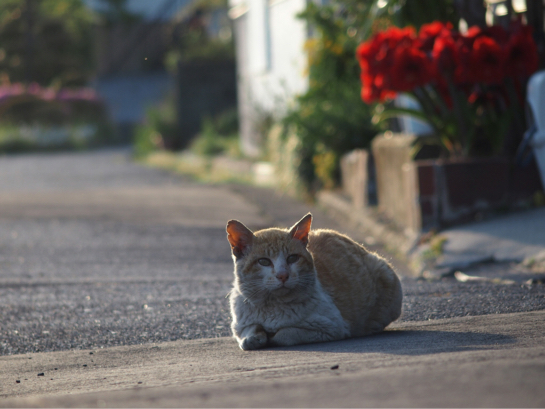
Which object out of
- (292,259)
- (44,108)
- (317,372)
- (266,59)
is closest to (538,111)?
(292,259)

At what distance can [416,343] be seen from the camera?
3236mm

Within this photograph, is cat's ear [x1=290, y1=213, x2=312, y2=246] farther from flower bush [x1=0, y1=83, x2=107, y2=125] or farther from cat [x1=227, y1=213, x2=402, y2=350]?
flower bush [x1=0, y1=83, x2=107, y2=125]

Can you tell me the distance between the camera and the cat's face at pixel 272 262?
10.8ft

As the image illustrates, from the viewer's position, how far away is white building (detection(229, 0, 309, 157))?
1233 centimetres

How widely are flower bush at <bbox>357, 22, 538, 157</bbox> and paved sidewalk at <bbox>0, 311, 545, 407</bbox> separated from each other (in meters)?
2.95

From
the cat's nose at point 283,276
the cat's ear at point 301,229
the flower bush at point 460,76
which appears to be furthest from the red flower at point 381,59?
the cat's nose at point 283,276

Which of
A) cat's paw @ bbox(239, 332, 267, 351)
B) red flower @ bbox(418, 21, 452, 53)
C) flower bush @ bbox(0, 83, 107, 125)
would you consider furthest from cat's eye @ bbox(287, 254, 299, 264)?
flower bush @ bbox(0, 83, 107, 125)

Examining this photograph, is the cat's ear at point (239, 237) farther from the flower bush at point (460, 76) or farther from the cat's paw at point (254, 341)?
the flower bush at point (460, 76)

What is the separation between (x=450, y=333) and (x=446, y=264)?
2.07 meters

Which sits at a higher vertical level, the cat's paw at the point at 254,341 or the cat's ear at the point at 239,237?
the cat's ear at the point at 239,237

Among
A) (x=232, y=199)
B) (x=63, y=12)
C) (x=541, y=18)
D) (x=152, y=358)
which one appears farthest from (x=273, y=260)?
(x=63, y=12)

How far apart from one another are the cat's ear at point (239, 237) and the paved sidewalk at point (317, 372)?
1.56 feet

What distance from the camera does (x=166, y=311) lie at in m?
4.56

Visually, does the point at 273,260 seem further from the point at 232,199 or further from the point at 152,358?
the point at 232,199
